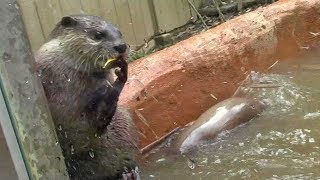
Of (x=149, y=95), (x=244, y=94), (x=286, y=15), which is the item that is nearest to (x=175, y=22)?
(x=286, y=15)

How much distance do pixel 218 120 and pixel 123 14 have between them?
1860mm

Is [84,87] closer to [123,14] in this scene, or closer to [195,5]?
[123,14]

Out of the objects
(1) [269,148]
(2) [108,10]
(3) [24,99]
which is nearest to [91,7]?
(2) [108,10]

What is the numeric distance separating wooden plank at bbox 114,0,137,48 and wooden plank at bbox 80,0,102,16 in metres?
0.21

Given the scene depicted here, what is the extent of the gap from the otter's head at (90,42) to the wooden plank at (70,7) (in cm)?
181

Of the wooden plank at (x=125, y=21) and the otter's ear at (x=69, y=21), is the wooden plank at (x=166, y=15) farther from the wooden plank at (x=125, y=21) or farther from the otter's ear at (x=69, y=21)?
the otter's ear at (x=69, y=21)

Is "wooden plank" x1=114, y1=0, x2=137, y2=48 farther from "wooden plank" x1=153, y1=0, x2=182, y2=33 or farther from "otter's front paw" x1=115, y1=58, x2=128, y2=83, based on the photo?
"otter's front paw" x1=115, y1=58, x2=128, y2=83

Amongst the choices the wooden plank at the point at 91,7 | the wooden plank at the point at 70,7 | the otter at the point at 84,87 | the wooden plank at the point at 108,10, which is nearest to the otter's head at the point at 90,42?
the otter at the point at 84,87

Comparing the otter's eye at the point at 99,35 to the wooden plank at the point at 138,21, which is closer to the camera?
the otter's eye at the point at 99,35

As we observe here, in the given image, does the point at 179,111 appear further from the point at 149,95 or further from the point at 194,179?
the point at 194,179

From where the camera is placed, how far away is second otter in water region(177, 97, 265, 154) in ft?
10.3

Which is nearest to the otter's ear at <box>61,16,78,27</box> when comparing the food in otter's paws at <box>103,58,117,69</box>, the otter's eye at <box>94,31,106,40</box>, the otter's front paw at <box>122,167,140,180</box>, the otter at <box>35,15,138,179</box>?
the otter at <box>35,15,138,179</box>

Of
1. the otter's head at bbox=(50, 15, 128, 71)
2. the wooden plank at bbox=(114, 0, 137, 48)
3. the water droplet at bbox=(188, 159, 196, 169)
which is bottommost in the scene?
the water droplet at bbox=(188, 159, 196, 169)

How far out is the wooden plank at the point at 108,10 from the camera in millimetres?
4671
